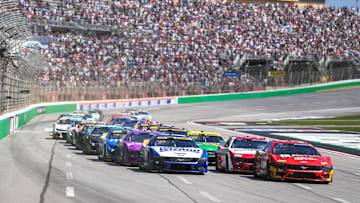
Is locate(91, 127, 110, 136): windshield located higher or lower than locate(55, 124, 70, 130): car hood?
higher

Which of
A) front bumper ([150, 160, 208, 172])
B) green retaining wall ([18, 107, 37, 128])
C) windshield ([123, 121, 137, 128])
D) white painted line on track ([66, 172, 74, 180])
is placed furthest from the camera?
green retaining wall ([18, 107, 37, 128])

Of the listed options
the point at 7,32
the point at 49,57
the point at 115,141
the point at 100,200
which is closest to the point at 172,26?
the point at 49,57

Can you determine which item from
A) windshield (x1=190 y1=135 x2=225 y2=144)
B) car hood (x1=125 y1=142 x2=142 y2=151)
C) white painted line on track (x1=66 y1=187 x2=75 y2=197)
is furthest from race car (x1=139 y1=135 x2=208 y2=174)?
white painted line on track (x1=66 y1=187 x2=75 y2=197)

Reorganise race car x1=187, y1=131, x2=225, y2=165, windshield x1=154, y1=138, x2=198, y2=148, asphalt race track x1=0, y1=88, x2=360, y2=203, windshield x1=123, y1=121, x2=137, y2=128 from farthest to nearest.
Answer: windshield x1=123, y1=121, x2=137, y2=128, race car x1=187, y1=131, x2=225, y2=165, windshield x1=154, y1=138, x2=198, y2=148, asphalt race track x1=0, y1=88, x2=360, y2=203

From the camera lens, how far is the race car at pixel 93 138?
75.6ft

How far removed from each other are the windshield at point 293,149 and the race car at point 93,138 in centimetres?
846

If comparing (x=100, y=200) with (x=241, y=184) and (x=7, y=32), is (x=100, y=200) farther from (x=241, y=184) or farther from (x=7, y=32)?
(x=7, y=32)

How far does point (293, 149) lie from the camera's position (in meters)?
16.0

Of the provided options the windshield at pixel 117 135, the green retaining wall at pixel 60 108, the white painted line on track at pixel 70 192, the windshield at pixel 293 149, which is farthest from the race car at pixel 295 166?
the green retaining wall at pixel 60 108

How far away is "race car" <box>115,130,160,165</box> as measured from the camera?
60.0 feet

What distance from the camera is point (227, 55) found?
71.1 meters

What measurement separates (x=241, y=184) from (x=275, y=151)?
1.78 m

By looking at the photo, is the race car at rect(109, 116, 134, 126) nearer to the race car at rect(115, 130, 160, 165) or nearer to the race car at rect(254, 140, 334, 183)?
the race car at rect(115, 130, 160, 165)

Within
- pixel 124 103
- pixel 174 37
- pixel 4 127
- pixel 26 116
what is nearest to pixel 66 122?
pixel 4 127
